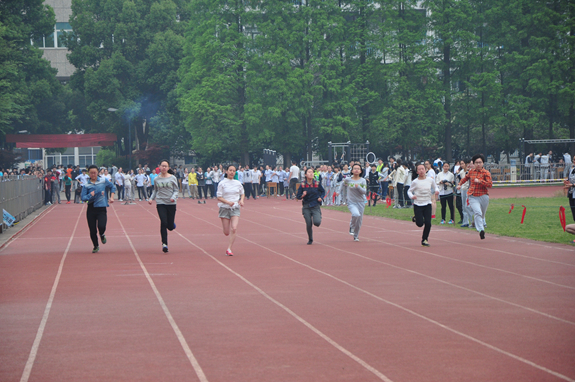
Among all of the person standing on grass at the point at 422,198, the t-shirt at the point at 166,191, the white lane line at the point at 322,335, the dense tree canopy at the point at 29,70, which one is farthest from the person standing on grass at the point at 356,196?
the dense tree canopy at the point at 29,70

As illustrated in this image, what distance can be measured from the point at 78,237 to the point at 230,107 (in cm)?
2960

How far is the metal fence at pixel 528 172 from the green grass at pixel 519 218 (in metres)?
10.7

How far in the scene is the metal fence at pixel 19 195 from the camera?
20.5m

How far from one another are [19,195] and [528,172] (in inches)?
1134

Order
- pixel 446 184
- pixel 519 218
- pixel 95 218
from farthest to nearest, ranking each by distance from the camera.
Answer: pixel 519 218 → pixel 446 184 → pixel 95 218

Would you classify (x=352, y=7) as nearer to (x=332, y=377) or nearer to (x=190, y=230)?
(x=190, y=230)

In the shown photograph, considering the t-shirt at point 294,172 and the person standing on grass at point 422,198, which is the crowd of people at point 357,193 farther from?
the t-shirt at point 294,172

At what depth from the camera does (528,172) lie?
40500mm

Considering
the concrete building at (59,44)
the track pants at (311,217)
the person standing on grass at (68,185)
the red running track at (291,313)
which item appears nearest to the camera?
the red running track at (291,313)

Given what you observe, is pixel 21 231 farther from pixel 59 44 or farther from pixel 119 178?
pixel 59 44

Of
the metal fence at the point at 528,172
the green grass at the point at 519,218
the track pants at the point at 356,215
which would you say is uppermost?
the metal fence at the point at 528,172

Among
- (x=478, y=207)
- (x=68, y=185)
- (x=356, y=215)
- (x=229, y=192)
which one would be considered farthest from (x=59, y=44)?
(x=478, y=207)

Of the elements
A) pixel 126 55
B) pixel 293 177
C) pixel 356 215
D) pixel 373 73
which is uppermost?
pixel 126 55

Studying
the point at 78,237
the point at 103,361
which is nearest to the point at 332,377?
the point at 103,361
